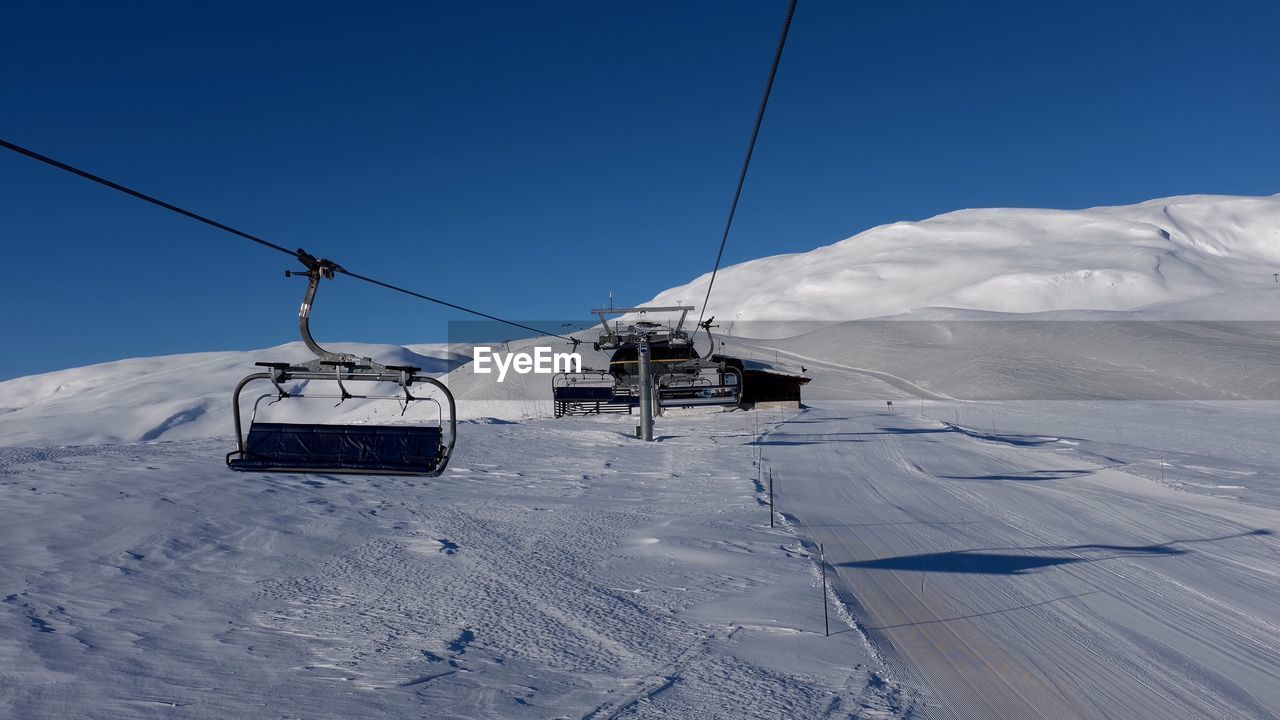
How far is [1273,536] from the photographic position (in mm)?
13109

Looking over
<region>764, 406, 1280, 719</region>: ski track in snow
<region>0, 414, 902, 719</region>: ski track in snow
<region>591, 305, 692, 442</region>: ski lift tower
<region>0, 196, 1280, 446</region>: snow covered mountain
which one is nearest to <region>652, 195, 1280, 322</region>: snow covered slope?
<region>0, 196, 1280, 446</region>: snow covered mountain

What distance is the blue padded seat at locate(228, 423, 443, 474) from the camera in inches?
381

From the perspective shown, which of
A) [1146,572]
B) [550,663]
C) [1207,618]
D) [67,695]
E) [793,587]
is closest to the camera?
[67,695]

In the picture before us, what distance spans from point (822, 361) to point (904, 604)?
91470 millimetres

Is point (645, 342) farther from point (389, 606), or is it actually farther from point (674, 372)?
point (389, 606)

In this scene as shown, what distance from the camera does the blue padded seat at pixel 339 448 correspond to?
9672 mm

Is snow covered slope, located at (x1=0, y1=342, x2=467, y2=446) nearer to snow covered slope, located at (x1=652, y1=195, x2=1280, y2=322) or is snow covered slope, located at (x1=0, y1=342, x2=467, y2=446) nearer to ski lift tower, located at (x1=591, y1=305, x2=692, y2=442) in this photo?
ski lift tower, located at (x1=591, y1=305, x2=692, y2=442)

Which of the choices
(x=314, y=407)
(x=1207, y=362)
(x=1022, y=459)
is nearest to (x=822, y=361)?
(x=1207, y=362)

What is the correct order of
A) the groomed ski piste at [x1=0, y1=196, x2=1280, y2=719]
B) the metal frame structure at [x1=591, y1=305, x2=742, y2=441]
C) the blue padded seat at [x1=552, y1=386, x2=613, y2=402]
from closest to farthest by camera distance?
1. the groomed ski piste at [x1=0, y1=196, x2=1280, y2=719]
2. the metal frame structure at [x1=591, y1=305, x2=742, y2=441]
3. the blue padded seat at [x1=552, y1=386, x2=613, y2=402]

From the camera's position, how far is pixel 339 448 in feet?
32.3

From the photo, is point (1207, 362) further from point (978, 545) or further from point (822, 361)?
point (978, 545)

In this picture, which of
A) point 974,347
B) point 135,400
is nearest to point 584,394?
point 974,347

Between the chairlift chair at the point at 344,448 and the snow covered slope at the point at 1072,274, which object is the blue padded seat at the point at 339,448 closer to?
the chairlift chair at the point at 344,448

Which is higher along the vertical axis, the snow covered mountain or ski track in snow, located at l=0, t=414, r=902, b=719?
the snow covered mountain
